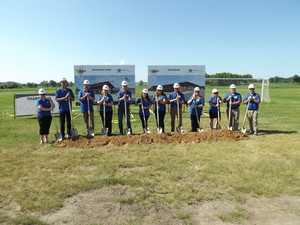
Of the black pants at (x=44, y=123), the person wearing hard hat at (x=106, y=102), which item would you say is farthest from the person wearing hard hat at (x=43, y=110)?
the person wearing hard hat at (x=106, y=102)

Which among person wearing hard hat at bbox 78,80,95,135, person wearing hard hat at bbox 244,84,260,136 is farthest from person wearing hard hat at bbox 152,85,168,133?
person wearing hard hat at bbox 244,84,260,136

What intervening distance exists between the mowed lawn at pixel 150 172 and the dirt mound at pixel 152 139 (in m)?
0.35

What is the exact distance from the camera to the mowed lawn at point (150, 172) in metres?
3.85

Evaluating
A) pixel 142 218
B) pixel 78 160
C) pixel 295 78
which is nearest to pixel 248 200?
pixel 142 218

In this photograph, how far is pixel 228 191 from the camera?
404 cm

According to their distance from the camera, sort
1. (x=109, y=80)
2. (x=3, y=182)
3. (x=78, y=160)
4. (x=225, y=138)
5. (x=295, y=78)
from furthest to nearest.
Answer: (x=295, y=78) < (x=109, y=80) < (x=225, y=138) < (x=78, y=160) < (x=3, y=182)

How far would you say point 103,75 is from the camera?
48.4 ft

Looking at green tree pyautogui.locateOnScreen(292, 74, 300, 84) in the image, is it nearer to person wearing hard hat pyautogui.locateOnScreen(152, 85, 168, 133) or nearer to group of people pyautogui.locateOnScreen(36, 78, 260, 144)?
group of people pyautogui.locateOnScreen(36, 78, 260, 144)

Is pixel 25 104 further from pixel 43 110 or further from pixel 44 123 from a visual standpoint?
pixel 43 110

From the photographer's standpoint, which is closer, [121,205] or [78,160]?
[121,205]

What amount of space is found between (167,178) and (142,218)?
1.46 meters

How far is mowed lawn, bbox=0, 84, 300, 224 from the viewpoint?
12.6 ft

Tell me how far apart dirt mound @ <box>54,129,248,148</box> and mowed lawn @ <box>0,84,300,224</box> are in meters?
0.35

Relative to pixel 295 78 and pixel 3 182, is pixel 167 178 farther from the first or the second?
pixel 295 78
